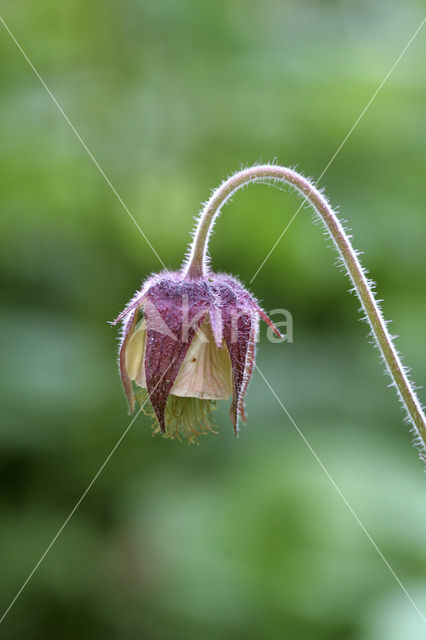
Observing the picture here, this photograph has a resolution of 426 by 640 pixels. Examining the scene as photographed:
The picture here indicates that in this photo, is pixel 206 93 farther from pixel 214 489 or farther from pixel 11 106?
pixel 214 489

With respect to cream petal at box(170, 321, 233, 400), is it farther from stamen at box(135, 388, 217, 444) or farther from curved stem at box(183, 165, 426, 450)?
curved stem at box(183, 165, 426, 450)

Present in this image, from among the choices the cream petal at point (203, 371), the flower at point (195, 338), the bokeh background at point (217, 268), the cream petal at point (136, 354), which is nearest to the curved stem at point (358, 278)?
the flower at point (195, 338)

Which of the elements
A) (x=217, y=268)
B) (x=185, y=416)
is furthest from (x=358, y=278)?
(x=217, y=268)

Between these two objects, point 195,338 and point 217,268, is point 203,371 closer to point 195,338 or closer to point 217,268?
point 195,338

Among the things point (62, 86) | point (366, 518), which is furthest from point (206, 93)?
point (366, 518)

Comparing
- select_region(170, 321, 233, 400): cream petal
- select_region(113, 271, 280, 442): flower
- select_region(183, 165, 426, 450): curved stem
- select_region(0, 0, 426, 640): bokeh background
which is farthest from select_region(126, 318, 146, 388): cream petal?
select_region(0, 0, 426, 640): bokeh background
